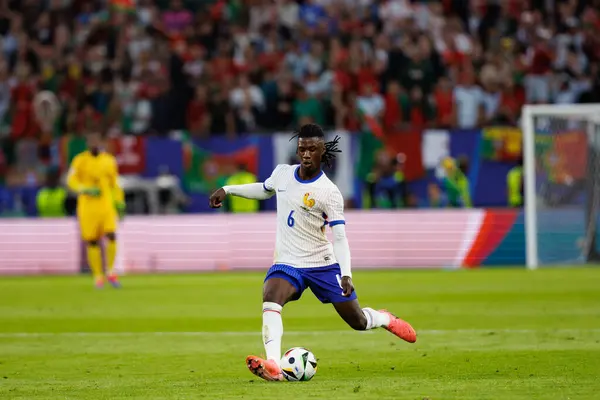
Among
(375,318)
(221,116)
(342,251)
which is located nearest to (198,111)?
(221,116)

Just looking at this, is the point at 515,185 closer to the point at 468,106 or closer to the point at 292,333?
the point at 468,106

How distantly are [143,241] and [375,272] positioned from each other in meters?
4.82

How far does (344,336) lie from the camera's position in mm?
13805

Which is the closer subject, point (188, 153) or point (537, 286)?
point (537, 286)

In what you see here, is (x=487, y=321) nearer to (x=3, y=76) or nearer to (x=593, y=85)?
(x=593, y=85)

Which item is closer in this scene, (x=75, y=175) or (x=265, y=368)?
(x=265, y=368)

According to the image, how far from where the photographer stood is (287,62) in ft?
94.0

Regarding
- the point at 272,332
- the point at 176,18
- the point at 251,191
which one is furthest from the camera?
the point at 176,18

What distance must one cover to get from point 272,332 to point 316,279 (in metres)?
0.67

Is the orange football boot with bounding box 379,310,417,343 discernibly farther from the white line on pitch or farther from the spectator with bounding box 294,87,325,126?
the spectator with bounding box 294,87,325,126

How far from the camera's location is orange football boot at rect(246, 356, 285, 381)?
9.27 meters

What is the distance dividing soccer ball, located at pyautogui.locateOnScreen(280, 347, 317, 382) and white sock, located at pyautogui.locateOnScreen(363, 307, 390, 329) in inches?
38.6

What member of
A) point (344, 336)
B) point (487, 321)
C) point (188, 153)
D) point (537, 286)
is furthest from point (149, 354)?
point (188, 153)

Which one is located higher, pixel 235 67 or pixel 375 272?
pixel 235 67
